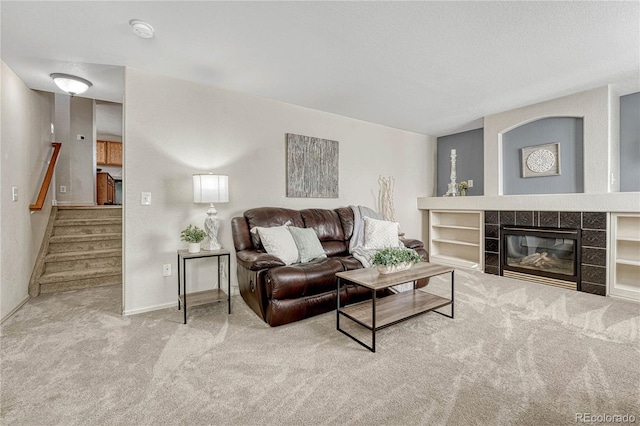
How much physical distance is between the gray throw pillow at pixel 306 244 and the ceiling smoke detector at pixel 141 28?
2092 mm

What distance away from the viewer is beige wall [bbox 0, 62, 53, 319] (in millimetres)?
2641

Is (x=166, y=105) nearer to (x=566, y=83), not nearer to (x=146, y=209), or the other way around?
(x=146, y=209)

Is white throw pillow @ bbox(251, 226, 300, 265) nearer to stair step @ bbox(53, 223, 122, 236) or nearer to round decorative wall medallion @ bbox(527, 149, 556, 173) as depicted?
stair step @ bbox(53, 223, 122, 236)

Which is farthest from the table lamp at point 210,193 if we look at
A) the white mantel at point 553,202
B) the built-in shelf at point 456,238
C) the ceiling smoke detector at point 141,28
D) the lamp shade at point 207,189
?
the built-in shelf at point 456,238

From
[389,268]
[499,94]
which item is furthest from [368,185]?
[389,268]

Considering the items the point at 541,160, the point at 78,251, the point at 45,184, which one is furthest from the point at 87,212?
the point at 541,160

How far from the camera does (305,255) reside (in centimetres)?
299

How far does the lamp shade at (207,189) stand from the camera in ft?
9.26

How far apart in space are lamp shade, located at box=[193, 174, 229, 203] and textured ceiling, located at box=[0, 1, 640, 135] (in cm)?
109

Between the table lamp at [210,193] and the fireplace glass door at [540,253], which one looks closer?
the table lamp at [210,193]

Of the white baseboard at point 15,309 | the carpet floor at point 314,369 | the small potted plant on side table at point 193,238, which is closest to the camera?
the carpet floor at point 314,369

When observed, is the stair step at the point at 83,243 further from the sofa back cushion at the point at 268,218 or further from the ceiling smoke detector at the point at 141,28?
the ceiling smoke detector at the point at 141,28

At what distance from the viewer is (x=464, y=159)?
527 cm

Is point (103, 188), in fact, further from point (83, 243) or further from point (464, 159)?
point (464, 159)
